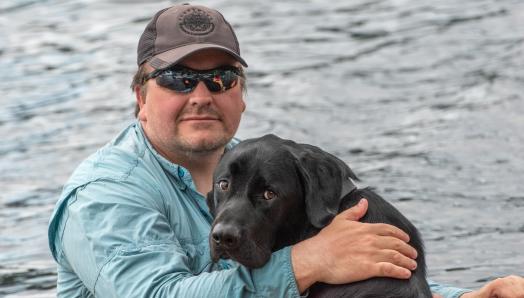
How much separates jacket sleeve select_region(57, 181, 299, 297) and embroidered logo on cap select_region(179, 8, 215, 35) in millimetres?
852

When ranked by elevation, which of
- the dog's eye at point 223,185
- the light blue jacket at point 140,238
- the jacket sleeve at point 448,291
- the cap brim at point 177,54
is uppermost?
A: the cap brim at point 177,54

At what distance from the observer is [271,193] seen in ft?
16.3

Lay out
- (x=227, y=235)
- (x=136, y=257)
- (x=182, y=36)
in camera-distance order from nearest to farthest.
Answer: (x=227, y=235), (x=136, y=257), (x=182, y=36)

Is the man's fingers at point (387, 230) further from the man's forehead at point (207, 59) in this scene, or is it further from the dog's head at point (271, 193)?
the man's forehead at point (207, 59)

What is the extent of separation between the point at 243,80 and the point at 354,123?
6.77 metres

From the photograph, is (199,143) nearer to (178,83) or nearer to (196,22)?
(178,83)

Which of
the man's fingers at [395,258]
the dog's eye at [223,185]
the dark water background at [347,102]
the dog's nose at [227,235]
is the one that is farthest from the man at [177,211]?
the dark water background at [347,102]

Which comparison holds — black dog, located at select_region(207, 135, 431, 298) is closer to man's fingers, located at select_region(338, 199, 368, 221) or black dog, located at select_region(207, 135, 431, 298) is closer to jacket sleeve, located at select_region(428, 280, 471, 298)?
man's fingers, located at select_region(338, 199, 368, 221)

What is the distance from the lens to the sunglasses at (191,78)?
19.1 ft

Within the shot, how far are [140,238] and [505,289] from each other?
1.78m

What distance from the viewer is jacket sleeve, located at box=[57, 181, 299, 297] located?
16.4ft

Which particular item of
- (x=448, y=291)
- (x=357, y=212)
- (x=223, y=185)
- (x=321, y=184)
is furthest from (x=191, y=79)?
(x=448, y=291)

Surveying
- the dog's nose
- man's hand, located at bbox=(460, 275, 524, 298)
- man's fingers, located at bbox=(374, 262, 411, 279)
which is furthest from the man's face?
man's hand, located at bbox=(460, 275, 524, 298)

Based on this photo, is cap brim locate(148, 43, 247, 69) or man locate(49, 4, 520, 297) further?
cap brim locate(148, 43, 247, 69)
